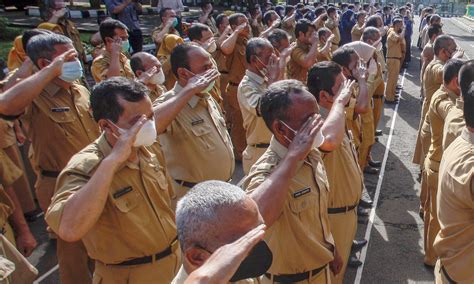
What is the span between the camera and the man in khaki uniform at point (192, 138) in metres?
4.16

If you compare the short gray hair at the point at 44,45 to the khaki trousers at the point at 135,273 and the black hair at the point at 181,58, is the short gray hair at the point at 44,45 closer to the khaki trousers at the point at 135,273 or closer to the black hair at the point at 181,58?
the black hair at the point at 181,58

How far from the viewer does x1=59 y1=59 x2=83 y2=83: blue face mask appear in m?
4.20

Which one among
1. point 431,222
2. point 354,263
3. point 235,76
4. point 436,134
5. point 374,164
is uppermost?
point 436,134

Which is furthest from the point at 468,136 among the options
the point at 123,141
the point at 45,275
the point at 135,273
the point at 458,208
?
the point at 45,275

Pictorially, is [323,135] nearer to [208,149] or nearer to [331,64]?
[331,64]

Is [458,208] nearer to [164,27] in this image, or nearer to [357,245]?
[357,245]

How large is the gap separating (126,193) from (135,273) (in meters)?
0.48

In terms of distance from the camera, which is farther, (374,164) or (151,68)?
(374,164)

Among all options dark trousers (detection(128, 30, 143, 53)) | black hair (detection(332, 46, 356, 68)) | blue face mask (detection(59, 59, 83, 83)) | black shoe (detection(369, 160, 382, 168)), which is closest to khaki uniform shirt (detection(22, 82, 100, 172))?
blue face mask (detection(59, 59, 83, 83))

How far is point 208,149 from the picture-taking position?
419cm

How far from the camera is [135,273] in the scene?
290 cm

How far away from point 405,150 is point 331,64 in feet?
17.5

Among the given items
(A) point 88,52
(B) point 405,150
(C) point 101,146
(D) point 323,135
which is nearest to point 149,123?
(C) point 101,146

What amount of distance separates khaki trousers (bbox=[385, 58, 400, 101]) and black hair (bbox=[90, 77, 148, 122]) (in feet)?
31.9
